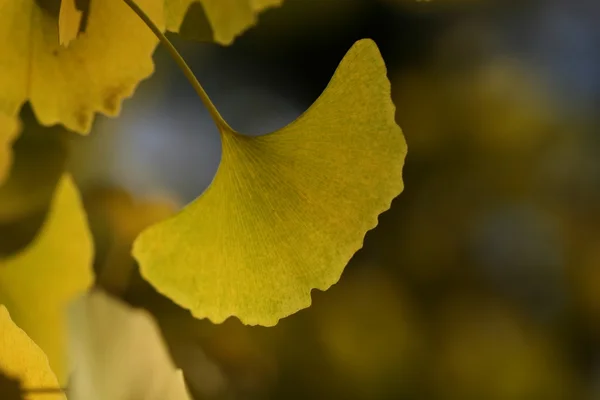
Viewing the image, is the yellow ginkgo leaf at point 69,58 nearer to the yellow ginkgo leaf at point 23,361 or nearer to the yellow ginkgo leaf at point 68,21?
the yellow ginkgo leaf at point 68,21

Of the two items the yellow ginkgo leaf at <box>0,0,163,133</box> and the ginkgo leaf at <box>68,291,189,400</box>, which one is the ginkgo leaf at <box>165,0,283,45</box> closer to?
the yellow ginkgo leaf at <box>0,0,163,133</box>

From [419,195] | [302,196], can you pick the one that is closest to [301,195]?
[302,196]

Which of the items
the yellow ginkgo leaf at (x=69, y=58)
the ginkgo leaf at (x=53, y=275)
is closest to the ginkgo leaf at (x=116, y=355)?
the ginkgo leaf at (x=53, y=275)

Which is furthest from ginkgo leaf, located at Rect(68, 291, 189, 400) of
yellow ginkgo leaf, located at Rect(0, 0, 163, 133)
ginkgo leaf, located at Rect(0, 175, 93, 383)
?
yellow ginkgo leaf, located at Rect(0, 0, 163, 133)

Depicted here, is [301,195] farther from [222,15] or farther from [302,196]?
[222,15]

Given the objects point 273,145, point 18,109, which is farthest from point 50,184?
point 273,145
